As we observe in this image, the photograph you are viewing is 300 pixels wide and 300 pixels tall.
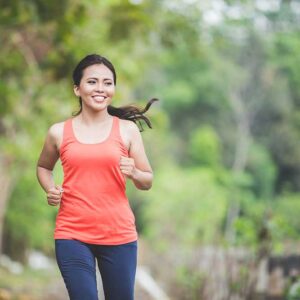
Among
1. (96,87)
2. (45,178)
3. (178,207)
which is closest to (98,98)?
(96,87)

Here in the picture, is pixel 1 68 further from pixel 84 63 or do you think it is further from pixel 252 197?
pixel 252 197

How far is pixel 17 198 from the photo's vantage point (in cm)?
2508

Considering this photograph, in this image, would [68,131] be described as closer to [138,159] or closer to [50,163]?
[50,163]

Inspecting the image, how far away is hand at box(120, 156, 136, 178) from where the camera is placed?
13.6 feet

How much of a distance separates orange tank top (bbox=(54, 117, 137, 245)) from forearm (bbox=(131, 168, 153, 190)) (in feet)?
0.24

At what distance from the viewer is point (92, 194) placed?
4191 mm

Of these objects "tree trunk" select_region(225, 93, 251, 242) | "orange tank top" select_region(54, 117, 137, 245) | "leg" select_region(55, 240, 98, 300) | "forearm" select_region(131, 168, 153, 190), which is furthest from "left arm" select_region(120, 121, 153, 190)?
"tree trunk" select_region(225, 93, 251, 242)

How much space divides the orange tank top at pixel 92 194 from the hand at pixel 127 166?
4 cm

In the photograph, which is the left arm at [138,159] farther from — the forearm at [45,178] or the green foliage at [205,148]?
the green foliage at [205,148]

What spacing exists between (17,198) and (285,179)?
31.7 meters

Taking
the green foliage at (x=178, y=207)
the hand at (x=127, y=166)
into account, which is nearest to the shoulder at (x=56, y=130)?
the hand at (x=127, y=166)

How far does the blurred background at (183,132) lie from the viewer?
8.88 m

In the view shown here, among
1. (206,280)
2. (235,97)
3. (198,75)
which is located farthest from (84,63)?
(198,75)

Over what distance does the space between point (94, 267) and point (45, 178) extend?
22.5 inches
